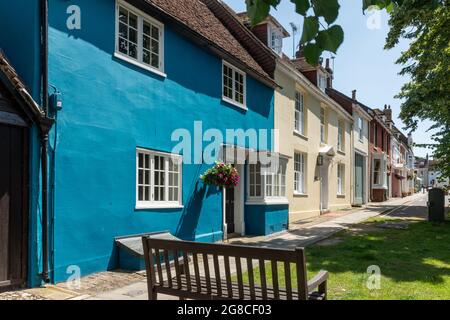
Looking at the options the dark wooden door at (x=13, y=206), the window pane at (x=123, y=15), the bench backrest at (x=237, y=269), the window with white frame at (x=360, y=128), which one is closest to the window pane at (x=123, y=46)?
the window pane at (x=123, y=15)

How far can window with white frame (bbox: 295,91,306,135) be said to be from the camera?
18.5 meters

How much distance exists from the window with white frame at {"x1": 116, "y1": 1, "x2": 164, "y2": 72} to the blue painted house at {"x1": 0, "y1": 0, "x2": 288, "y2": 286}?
0.08 ft

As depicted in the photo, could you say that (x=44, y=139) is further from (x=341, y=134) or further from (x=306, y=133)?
(x=341, y=134)

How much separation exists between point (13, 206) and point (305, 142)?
1427 centimetres

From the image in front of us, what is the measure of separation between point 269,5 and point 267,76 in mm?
Answer: 12632

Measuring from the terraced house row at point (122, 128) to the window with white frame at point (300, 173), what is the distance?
2.45 m

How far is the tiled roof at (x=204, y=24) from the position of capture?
10305 millimetres

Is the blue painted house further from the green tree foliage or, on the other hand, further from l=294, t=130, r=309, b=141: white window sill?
the green tree foliage

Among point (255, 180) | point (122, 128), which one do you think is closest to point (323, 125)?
point (255, 180)

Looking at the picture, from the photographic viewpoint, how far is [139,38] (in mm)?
9039

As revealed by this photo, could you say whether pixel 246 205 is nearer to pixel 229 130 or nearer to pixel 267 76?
pixel 229 130

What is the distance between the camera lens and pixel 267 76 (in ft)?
48.4

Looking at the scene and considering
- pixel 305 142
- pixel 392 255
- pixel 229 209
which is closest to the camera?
pixel 392 255

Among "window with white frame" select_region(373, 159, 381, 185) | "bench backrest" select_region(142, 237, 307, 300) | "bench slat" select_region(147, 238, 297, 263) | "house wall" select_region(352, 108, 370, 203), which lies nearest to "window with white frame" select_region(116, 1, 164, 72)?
"bench slat" select_region(147, 238, 297, 263)
